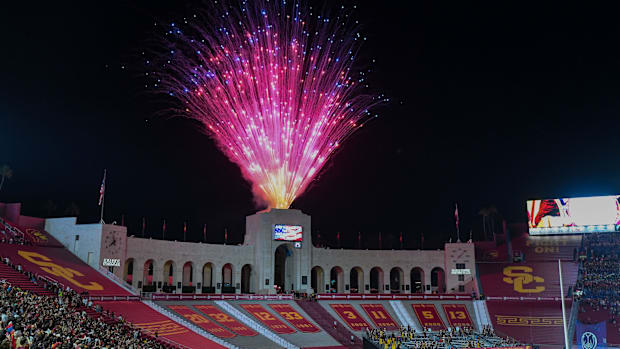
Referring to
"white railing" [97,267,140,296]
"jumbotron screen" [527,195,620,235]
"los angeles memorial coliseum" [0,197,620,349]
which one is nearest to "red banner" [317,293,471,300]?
"los angeles memorial coliseum" [0,197,620,349]

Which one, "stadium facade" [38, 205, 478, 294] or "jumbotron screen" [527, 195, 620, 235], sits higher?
"jumbotron screen" [527, 195, 620, 235]

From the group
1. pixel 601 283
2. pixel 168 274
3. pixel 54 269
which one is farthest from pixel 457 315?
pixel 54 269

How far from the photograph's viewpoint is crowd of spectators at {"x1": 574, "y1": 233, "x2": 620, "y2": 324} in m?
55.5

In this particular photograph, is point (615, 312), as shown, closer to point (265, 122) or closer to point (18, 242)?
point (265, 122)

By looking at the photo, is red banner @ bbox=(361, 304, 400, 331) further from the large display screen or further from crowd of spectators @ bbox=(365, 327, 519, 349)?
the large display screen

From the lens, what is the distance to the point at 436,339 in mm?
49156

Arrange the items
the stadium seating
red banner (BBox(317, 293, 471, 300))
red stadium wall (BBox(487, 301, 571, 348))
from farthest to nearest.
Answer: red banner (BBox(317, 293, 471, 300))
the stadium seating
red stadium wall (BBox(487, 301, 571, 348))

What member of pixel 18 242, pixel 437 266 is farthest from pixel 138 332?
pixel 437 266

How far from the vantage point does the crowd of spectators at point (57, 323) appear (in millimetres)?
20000

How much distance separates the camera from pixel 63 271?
44.3 metres

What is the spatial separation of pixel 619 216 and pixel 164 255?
48566 mm

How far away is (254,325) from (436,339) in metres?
15.6

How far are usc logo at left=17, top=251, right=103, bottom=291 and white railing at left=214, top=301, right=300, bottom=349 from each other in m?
11.2

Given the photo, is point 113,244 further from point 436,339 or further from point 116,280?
point 436,339
